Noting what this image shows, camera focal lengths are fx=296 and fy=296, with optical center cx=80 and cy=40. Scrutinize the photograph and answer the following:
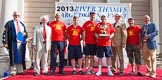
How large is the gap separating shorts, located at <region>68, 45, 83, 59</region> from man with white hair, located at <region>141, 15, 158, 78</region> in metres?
1.69

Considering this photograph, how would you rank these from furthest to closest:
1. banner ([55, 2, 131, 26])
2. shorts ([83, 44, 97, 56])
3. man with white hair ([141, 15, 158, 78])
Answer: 1. banner ([55, 2, 131, 26])
2. shorts ([83, 44, 97, 56])
3. man with white hair ([141, 15, 158, 78])

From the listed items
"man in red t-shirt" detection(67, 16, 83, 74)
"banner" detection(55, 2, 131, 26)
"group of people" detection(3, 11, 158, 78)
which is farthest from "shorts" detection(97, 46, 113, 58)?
"banner" detection(55, 2, 131, 26)

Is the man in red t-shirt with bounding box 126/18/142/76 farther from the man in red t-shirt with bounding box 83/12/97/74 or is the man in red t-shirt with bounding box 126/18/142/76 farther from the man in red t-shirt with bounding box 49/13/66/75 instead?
the man in red t-shirt with bounding box 49/13/66/75

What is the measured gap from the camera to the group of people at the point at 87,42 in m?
7.68

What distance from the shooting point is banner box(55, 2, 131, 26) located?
10258mm

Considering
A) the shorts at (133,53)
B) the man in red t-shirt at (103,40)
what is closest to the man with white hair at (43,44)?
the man in red t-shirt at (103,40)

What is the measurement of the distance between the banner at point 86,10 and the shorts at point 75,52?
252 cm

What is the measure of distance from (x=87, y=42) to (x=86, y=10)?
284 centimetres

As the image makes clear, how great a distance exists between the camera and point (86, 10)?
1045cm

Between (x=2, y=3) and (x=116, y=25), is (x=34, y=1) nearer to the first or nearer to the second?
(x=2, y=3)

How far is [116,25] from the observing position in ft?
26.3

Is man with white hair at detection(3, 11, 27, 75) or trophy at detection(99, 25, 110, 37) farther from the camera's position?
man with white hair at detection(3, 11, 27, 75)

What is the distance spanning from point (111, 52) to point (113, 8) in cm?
304

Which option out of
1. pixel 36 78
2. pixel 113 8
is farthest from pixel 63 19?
pixel 36 78
